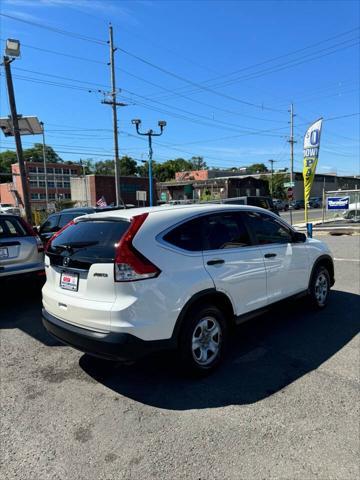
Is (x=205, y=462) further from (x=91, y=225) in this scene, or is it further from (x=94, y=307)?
(x=91, y=225)

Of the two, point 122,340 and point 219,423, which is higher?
point 122,340

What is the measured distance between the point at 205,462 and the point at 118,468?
586 millimetres

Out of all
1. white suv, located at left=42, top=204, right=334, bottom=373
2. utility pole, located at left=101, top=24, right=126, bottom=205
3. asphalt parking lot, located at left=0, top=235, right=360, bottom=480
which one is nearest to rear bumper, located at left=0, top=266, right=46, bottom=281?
asphalt parking lot, located at left=0, top=235, right=360, bottom=480

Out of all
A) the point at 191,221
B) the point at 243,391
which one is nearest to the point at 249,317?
the point at 243,391

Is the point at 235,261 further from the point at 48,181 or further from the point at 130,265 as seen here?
the point at 48,181

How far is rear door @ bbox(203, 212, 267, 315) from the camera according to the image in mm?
3840

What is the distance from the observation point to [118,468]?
254 cm

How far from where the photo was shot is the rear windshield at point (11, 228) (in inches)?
247

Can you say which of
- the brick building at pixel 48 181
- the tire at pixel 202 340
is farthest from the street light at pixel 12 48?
the brick building at pixel 48 181

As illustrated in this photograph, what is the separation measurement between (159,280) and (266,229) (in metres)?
1.99

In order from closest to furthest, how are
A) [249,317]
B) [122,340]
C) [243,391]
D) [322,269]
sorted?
1. [122,340]
2. [243,391]
3. [249,317]
4. [322,269]

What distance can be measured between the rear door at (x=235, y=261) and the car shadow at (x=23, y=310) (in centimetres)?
231

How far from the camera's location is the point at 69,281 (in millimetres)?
3711

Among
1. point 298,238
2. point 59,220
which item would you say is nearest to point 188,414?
point 298,238
